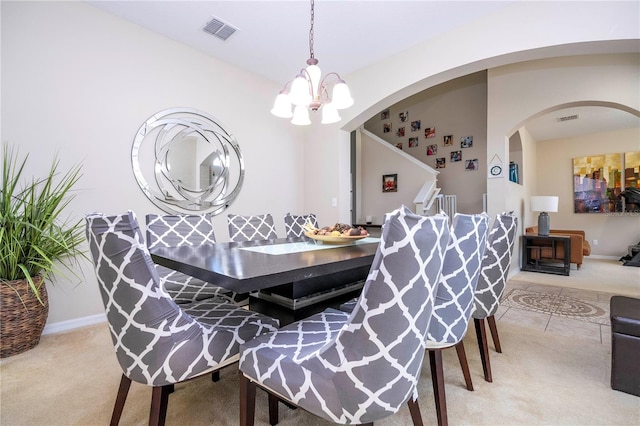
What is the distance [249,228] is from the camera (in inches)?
106

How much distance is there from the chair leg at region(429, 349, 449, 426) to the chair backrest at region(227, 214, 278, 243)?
1700 mm

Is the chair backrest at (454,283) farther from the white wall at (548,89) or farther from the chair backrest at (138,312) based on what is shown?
the white wall at (548,89)

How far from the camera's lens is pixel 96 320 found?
2.58 meters

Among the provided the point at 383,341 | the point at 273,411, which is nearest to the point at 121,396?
the point at 273,411

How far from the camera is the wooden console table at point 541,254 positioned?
15.0ft

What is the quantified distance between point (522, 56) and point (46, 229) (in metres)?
4.15

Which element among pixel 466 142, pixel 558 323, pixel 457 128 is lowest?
pixel 558 323

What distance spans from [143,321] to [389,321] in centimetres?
79

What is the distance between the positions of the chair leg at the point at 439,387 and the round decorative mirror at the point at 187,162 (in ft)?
9.06

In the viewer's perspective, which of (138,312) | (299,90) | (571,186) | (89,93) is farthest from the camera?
(571,186)

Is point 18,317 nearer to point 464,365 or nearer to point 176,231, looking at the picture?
point 176,231

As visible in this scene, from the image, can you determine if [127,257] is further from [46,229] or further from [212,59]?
[212,59]

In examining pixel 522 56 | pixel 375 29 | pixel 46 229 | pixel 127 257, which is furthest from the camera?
pixel 375 29

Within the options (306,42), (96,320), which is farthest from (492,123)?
(96,320)
